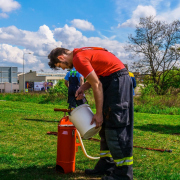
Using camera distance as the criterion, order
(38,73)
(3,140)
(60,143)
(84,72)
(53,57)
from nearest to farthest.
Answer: (84,72), (53,57), (60,143), (3,140), (38,73)

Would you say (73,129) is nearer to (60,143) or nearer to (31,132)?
(60,143)

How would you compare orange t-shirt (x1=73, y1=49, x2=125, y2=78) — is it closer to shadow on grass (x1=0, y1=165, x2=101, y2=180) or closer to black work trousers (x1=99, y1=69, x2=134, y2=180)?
black work trousers (x1=99, y1=69, x2=134, y2=180)

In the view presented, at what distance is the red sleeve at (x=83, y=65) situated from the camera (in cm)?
282

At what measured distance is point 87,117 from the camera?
10.1 ft

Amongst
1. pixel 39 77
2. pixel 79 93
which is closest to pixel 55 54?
pixel 79 93

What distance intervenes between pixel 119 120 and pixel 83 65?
2.47 feet

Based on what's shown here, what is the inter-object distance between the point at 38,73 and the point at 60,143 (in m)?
90.1

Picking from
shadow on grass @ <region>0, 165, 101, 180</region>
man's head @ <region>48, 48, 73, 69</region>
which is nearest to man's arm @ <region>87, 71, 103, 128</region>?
man's head @ <region>48, 48, 73, 69</region>

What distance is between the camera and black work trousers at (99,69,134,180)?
2918mm

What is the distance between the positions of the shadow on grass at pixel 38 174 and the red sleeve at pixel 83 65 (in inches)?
56.9

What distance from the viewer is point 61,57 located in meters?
3.19

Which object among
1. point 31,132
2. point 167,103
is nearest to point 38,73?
point 167,103

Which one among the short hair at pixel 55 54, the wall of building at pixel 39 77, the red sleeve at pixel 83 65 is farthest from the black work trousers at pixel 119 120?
the wall of building at pixel 39 77

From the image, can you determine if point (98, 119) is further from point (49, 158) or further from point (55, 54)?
point (49, 158)
